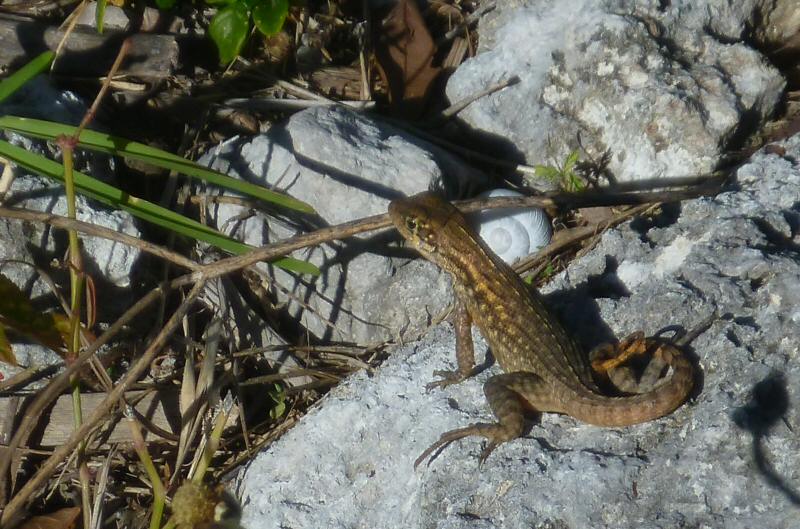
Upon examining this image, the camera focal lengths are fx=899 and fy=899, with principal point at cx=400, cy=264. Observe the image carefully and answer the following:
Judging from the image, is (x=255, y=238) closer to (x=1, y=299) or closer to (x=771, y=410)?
(x=1, y=299)

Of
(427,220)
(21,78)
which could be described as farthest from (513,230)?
(21,78)

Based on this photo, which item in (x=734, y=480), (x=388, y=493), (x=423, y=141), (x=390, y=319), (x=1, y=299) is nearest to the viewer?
(x=734, y=480)

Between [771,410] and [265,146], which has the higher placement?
[265,146]

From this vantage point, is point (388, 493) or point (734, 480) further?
point (388, 493)

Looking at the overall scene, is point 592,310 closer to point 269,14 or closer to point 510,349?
point 510,349

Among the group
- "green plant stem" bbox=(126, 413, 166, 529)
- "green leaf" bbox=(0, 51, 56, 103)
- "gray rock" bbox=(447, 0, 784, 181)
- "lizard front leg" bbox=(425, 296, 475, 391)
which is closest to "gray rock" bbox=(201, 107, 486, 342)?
"lizard front leg" bbox=(425, 296, 475, 391)

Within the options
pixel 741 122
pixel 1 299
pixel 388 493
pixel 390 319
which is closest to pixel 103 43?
pixel 1 299

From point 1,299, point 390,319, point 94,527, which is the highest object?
point 1,299

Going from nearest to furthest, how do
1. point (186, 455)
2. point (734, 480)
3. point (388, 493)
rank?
point (734, 480), point (388, 493), point (186, 455)
